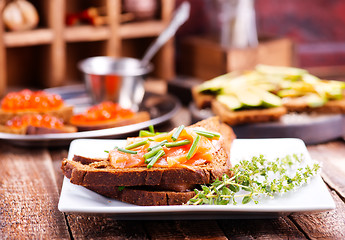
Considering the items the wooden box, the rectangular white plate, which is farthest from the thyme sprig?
the wooden box

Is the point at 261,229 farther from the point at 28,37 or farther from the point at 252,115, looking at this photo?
the point at 28,37

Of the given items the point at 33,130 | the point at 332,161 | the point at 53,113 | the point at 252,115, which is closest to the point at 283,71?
the point at 252,115

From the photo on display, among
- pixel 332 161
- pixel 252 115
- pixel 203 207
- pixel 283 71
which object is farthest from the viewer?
A: pixel 283 71

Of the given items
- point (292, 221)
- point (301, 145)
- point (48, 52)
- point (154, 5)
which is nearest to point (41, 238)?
point (292, 221)

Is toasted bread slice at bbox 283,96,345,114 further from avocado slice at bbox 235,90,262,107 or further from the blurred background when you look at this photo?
the blurred background

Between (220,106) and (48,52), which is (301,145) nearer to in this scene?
(220,106)

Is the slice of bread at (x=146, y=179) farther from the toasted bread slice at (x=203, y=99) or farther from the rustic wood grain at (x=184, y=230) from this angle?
the toasted bread slice at (x=203, y=99)

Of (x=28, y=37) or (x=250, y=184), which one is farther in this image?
(x=28, y=37)
